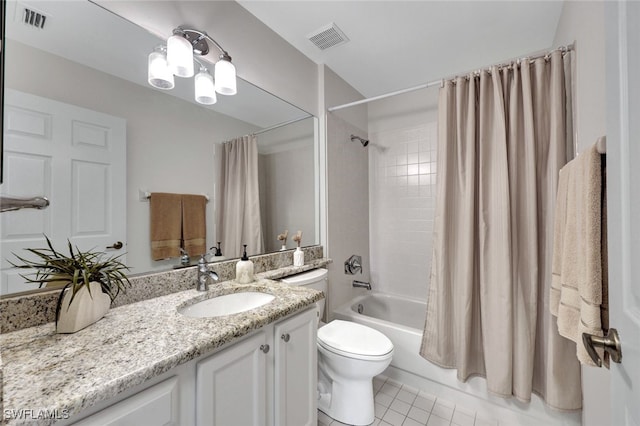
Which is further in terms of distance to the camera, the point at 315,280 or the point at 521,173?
the point at 315,280

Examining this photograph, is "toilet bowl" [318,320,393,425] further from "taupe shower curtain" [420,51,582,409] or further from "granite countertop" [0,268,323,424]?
"granite countertop" [0,268,323,424]

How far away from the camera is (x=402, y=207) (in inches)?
103

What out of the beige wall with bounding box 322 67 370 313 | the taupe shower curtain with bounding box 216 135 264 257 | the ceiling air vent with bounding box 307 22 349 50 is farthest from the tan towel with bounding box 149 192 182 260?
the ceiling air vent with bounding box 307 22 349 50

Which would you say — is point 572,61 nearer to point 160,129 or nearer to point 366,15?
point 366,15

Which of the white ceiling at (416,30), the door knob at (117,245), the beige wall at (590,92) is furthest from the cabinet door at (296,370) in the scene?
the white ceiling at (416,30)

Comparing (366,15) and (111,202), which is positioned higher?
(366,15)

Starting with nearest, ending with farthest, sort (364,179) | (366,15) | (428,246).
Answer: (366,15)
(428,246)
(364,179)

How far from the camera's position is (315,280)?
5.72ft

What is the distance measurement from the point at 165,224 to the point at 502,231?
1.79 metres

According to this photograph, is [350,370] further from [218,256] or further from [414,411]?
[218,256]

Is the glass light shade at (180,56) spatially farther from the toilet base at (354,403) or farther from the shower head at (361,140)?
the toilet base at (354,403)

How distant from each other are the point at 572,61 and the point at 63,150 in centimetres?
235

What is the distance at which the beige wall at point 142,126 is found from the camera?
2.87ft

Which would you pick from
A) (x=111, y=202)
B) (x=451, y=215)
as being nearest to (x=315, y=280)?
(x=451, y=215)
